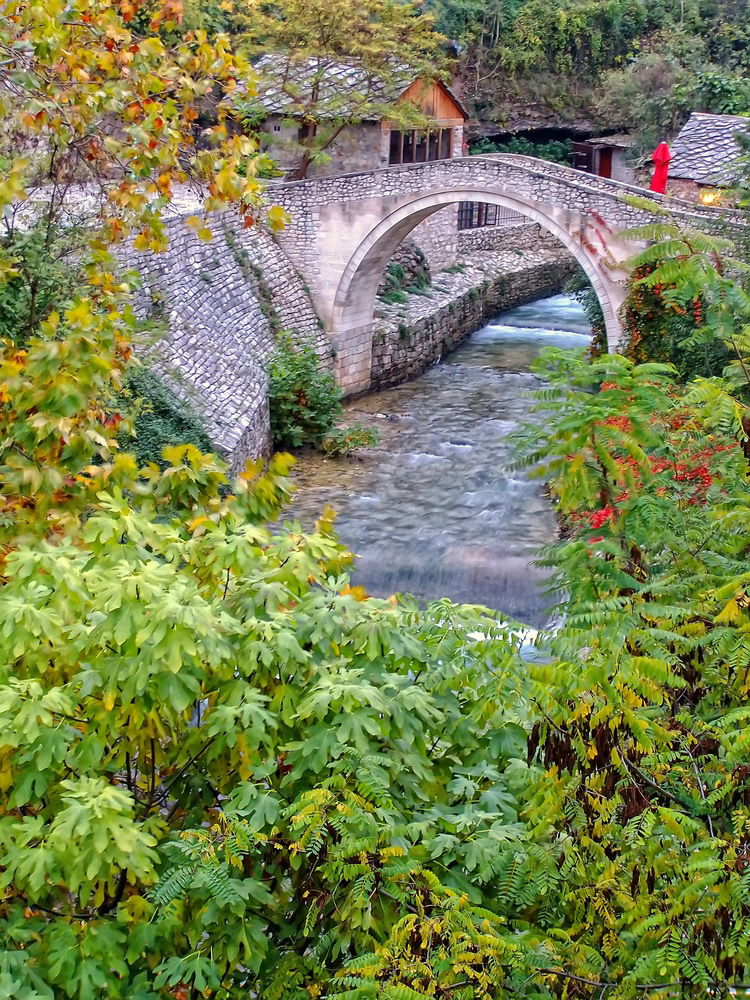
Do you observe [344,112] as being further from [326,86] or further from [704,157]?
[704,157]

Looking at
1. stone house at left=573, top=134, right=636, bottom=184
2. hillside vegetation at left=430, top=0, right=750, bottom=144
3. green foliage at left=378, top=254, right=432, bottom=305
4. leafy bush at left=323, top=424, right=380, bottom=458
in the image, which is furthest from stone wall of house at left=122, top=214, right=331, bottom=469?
stone house at left=573, top=134, right=636, bottom=184

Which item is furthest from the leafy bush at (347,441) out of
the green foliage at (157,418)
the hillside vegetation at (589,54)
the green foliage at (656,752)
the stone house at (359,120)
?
the hillside vegetation at (589,54)

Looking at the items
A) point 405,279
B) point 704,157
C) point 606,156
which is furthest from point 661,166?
point 606,156

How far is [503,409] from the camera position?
22.0 metres

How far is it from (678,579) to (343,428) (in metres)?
15.9

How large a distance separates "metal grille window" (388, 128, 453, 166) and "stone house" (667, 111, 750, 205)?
18.8 ft

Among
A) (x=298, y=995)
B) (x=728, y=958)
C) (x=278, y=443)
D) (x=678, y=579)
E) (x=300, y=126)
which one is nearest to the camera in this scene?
(x=728, y=958)

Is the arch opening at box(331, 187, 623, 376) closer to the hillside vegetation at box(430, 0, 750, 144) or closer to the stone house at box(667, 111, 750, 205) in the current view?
the stone house at box(667, 111, 750, 205)

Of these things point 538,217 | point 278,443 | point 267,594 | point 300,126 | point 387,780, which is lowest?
point 278,443

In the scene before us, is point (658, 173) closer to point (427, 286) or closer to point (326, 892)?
point (427, 286)

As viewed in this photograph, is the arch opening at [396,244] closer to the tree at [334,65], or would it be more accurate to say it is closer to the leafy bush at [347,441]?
the tree at [334,65]

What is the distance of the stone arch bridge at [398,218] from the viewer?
66.8ft

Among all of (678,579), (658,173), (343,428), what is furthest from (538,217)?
(678,579)

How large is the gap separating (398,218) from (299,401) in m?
5.12
